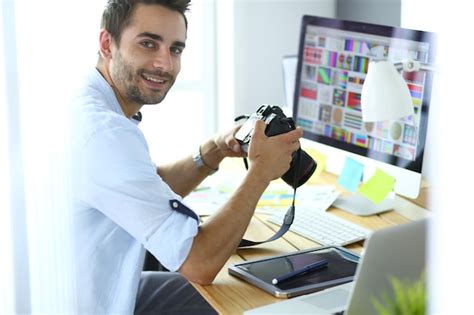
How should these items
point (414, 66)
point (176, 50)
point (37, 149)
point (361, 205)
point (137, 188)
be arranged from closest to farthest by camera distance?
point (37, 149) < point (137, 188) < point (414, 66) < point (176, 50) < point (361, 205)

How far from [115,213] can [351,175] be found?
2.33ft

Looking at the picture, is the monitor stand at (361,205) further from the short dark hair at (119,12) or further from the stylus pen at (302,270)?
the short dark hair at (119,12)

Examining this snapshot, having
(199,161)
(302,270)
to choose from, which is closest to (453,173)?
(302,270)

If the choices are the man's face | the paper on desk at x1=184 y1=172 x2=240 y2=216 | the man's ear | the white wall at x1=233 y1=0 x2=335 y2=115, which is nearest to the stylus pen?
the paper on desk at x1=184 y1=172 x2=240 y2=216

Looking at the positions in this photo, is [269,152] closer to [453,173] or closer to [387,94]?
[387,94]

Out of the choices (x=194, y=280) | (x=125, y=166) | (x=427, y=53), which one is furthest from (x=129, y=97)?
(x=427, y=53)

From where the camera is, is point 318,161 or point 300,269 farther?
point 318,161

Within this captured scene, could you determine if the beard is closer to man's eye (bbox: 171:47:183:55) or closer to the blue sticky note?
man's eye (bbox: 171:47:183:55)

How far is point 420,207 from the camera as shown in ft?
5.85

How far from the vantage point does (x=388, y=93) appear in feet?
5.08

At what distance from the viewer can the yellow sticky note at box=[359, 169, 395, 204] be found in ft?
5.72

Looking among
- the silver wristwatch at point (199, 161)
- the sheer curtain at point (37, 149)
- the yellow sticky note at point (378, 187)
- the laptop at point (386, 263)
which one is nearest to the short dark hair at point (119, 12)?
the sheer curtain at point (37, 149)

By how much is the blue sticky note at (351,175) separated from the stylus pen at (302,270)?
1.52 ft

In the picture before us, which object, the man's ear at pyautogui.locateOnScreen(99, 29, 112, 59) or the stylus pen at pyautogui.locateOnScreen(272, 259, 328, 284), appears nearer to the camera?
the stylus pen at pyautogui.locateOnScreen(272, 259, 328, 284)
